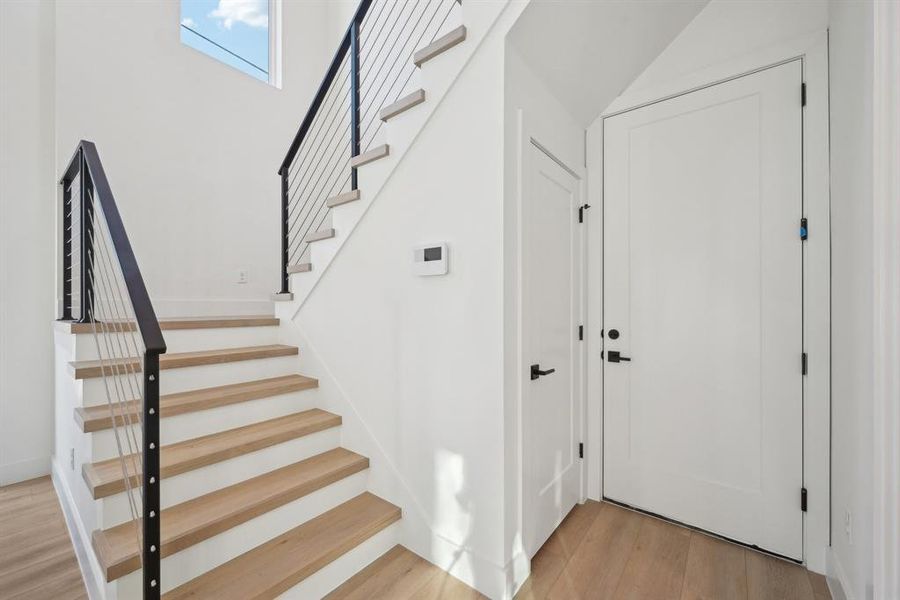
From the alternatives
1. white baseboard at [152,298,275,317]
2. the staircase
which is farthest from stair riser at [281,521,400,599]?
white baseboard at [152,298,275,317]

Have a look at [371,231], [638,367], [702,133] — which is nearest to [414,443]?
[371,231]

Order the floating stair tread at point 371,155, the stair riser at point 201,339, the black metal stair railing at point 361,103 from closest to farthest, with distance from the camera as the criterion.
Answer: the stair riser at point 201,339 < the floating stair tread at point 371,155 < the black metal stair railing at point 361,103

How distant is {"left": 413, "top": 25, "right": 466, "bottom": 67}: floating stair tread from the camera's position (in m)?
1.72

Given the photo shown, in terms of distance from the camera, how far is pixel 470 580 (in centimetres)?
171

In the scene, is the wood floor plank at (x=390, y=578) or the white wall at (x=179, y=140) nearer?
the wood floor plank at (x=390, y=578)

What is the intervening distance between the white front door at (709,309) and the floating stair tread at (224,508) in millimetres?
1646

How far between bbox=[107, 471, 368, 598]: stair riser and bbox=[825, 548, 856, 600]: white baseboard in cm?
213

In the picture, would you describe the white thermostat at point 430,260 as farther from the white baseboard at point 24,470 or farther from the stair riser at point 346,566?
the white baseboard at point 24,470

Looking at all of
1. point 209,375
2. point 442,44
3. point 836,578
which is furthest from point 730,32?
point 209,375

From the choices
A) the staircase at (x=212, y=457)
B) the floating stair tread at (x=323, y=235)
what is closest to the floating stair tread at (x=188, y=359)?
the staircase at (x=212, y=457)

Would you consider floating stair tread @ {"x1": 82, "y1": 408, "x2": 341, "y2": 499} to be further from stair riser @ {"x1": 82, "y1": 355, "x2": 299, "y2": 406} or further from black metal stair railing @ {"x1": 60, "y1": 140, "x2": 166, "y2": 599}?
stair riser @ {"x1": 82, "y1": 355, "x2": 299, "y2": 406}

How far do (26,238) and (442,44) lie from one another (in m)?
3.08

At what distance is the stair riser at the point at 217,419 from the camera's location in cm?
163

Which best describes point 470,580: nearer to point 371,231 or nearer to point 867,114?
point 371,231
